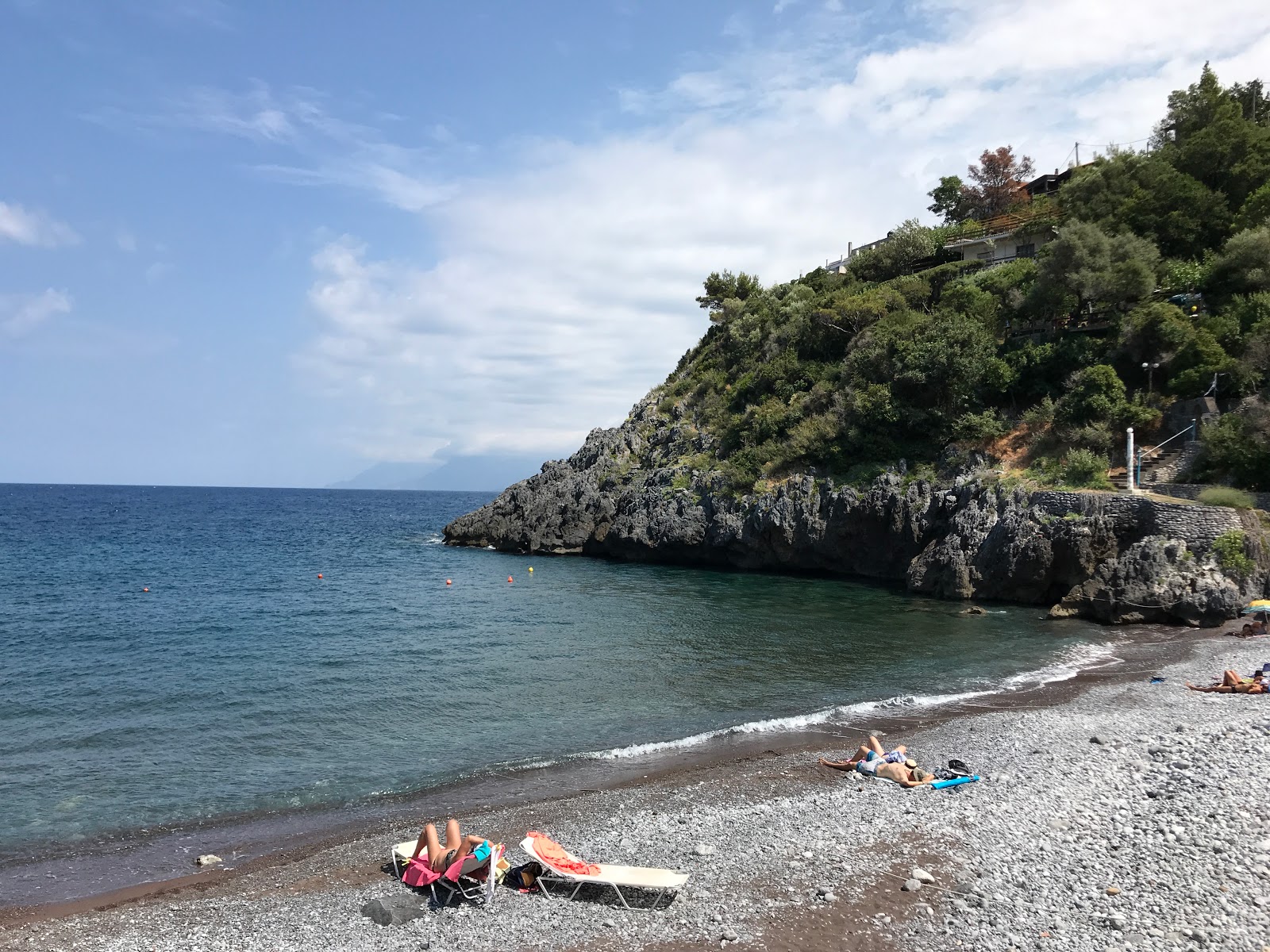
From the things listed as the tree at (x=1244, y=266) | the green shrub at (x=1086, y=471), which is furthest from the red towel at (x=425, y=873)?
the tree at (x=1244, y=266)

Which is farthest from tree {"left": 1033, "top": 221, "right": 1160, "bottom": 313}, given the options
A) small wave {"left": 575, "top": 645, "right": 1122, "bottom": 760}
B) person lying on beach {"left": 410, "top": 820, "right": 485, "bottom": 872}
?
person lying on beach {"left": 410, "top": 820, "right": 485, "bottom": 872}

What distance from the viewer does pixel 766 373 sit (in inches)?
2119

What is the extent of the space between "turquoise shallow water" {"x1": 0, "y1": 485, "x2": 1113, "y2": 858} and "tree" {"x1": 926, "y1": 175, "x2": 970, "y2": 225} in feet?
152

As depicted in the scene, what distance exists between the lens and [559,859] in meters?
10.5

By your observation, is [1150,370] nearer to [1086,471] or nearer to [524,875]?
[1086,471]

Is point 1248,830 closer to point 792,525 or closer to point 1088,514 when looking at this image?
point 1088,514

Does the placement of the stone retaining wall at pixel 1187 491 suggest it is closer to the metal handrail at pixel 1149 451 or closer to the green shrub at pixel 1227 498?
the green shrub at pixel 1227 498

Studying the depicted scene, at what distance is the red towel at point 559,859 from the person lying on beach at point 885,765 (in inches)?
241

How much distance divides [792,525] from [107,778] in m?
33.7

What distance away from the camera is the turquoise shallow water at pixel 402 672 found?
15677 millimetres

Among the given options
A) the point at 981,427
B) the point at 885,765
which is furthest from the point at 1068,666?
the point at 981,427

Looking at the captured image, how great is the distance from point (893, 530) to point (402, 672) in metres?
26.3

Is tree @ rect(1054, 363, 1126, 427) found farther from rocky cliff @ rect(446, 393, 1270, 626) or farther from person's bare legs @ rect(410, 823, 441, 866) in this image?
person's bare legs @ rect(410, 823, 441, 866)

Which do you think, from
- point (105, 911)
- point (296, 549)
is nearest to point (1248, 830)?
point (105, 911)
